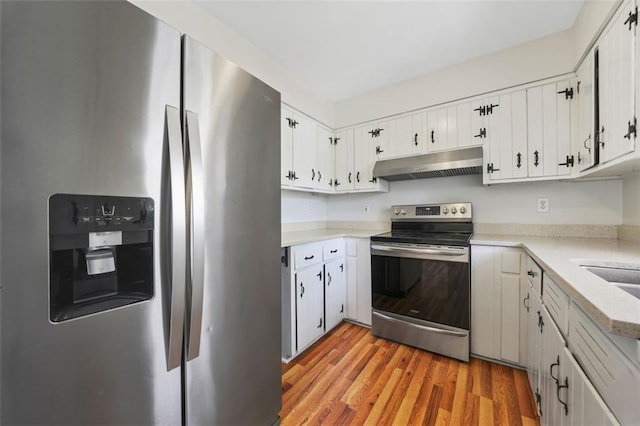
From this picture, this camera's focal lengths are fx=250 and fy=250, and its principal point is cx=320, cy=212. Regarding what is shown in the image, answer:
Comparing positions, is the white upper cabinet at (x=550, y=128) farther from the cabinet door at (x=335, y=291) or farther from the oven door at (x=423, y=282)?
the cabinet door at (x=335, y=291)

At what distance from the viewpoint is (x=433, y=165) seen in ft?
7.52

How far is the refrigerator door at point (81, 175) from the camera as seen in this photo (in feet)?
1.87

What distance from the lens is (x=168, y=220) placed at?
825mm

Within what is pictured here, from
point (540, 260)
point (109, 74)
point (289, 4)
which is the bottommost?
point (540, 260)

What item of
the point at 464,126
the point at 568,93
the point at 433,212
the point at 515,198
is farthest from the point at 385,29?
the point at 515,198

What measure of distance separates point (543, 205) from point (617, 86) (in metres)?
1.15

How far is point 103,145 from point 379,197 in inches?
105

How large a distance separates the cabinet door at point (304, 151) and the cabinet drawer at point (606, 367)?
6.83 feet

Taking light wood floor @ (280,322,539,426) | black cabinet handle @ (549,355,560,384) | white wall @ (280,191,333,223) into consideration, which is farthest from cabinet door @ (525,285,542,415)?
white wall @ (280,191,333,223)

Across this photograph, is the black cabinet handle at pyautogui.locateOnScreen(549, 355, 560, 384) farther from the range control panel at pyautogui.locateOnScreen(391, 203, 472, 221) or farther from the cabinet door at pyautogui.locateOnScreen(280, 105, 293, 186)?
the cabinet door at pyautogui.locateOnScreen(280, 105, 293, 186)

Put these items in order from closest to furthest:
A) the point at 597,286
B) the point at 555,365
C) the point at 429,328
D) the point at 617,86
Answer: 1. the point at 597,286
2. the point at 555,365
3. the point at 617,86
4. the point at 429,328

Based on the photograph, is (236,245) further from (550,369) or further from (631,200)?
(631,200)

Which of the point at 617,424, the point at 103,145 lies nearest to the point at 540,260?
the point at 617,424

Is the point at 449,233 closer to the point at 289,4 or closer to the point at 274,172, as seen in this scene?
the point at 274,172
